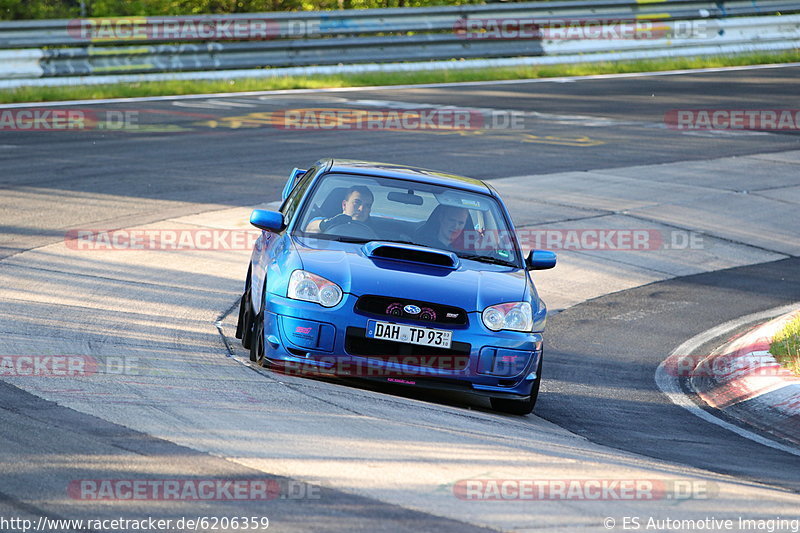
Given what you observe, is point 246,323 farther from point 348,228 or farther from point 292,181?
point 292,181

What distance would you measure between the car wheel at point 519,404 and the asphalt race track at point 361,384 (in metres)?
0.13

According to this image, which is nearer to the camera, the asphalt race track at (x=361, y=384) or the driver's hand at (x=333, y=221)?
the asphalt race track at (x=361, y=384)

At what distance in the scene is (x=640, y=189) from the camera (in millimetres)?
18094

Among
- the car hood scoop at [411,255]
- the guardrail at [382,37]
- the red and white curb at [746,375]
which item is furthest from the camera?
the guardrail at [382,37]

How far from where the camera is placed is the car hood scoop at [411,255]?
8.34 m

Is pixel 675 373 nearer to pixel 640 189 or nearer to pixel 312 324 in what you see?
pixel 312 324

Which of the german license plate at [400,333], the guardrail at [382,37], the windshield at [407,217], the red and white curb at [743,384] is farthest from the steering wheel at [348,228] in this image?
the guardrail at [382,37]

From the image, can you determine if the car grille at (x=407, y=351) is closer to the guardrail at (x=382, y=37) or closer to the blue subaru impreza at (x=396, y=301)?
the blue subaru impreza at (x=396, y=301)

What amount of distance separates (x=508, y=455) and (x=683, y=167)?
1439cm

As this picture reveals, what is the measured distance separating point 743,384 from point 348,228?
3.71m

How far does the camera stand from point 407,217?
9086 millimetres

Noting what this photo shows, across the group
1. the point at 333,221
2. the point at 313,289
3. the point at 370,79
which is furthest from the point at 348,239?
the point at 370,79

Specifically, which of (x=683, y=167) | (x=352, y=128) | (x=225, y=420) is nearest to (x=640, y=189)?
(x=683, y=167)

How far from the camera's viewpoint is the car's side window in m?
9.26
